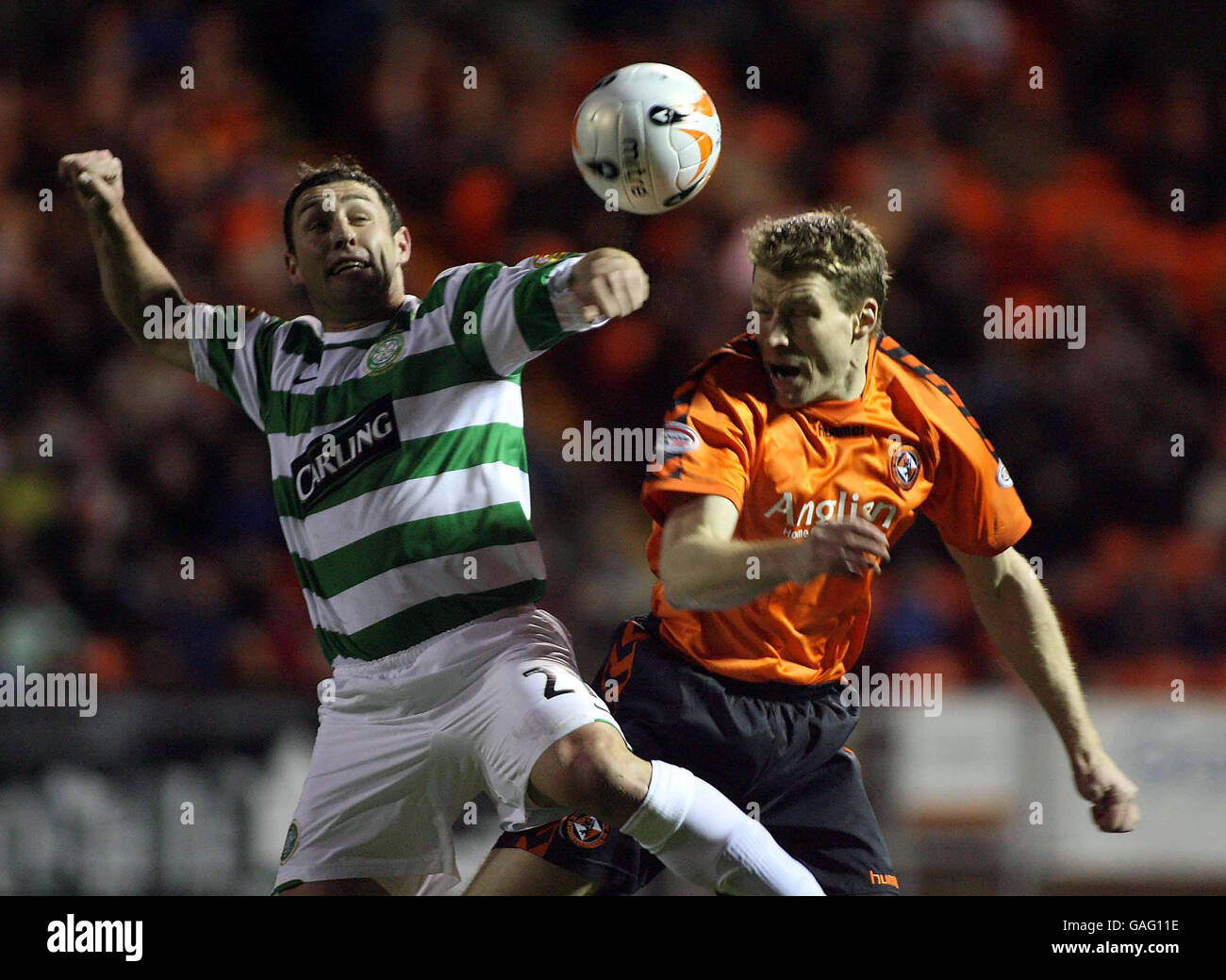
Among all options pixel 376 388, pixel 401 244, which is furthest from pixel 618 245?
pixel 376 388

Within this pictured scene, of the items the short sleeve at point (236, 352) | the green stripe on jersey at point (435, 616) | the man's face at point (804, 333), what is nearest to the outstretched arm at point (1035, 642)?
the man's face at point (804, 333)

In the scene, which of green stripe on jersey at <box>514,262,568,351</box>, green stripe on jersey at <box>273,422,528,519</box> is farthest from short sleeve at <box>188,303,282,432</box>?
green stripe on jersey at <box>514,262,568,351</box>

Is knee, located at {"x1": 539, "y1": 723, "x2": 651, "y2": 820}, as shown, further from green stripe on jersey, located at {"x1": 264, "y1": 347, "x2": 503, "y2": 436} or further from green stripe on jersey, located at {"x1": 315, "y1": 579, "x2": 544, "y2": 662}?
green stripe on jersey, located at {"x1": 264, "y1": 347, "x2": 503, "y2": 436}

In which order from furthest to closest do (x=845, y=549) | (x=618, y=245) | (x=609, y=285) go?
(x=618, y=245)
(x=609, y=285)
(x=845, y=549)

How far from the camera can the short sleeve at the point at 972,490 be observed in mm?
3787

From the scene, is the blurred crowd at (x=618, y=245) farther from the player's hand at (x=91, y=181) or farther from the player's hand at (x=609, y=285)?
the player's hand at (x=609, y=285)

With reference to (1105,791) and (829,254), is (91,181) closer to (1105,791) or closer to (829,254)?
(829,254)

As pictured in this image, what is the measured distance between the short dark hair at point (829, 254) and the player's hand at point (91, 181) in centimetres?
180

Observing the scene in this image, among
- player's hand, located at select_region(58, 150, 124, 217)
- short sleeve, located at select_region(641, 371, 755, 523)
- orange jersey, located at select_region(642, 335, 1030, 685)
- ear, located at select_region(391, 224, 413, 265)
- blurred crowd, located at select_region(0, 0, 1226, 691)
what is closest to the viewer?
short sleeve, located at select_region(641, 371, 755, 523)

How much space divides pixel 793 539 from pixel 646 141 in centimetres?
105

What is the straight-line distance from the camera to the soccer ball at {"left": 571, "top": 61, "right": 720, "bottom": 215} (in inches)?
152

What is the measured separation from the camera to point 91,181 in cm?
431

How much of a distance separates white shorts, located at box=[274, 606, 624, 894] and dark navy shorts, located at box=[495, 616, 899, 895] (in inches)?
5.7
